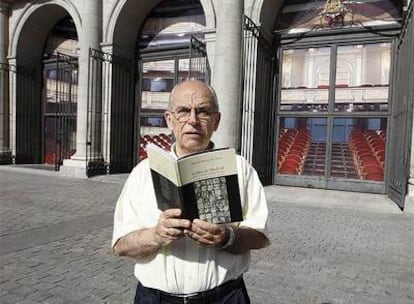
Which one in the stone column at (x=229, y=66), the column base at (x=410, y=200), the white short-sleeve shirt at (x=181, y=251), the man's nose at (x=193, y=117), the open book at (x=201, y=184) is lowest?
the column base at (x=410, y=200)

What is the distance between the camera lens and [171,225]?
1.50 meters

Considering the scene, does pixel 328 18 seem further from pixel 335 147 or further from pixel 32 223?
pixel 32 223

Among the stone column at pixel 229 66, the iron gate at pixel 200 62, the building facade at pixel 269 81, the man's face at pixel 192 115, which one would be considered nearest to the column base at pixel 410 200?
the building facade at pixel 269 81

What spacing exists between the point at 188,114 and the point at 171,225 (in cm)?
51

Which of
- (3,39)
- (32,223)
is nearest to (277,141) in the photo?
(32,223)

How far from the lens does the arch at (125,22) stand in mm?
12633

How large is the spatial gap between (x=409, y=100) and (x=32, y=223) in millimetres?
7337

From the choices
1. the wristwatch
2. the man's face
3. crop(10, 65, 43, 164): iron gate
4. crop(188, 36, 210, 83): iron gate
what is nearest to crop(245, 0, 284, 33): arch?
crop(188, 36, 210, 83): iron gate

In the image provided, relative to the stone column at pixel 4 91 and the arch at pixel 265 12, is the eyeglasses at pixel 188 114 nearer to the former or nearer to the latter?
the arch at pixel 265 12

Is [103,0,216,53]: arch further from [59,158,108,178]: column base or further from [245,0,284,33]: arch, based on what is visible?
[245,0,284,33]: arch

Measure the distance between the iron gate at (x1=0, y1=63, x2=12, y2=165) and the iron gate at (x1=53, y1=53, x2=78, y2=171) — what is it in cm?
192

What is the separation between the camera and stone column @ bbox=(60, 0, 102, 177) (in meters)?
12.5

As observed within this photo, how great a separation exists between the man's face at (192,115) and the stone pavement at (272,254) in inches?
93.7

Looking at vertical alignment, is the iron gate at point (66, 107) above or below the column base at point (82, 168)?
above
